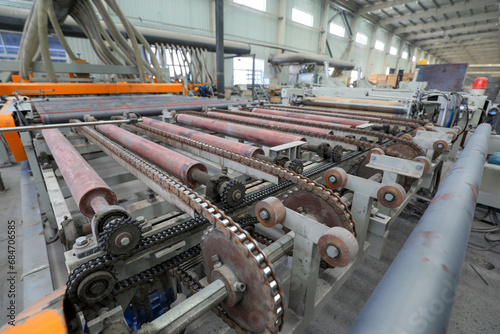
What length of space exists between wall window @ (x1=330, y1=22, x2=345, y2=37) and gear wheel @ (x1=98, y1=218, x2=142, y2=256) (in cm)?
2240

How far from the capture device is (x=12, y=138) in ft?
7.59

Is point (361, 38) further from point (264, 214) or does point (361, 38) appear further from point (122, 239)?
point (122, 239)

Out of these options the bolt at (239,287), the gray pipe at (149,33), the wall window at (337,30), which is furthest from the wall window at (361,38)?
the bolt at (239,287)

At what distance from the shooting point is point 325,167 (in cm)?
181

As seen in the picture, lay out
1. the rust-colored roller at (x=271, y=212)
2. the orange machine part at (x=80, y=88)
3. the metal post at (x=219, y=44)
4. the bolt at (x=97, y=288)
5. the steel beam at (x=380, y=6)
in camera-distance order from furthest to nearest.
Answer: the steel beam at (x=380, y=6)
the metal post at (x=219, y=44)
the orange machine part at (x=80, y=88)
the rust-colored roller at (x=271, y=212)
the bolt at (x=97, y=288)

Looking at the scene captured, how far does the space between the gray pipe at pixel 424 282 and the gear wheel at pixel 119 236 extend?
2.55ft

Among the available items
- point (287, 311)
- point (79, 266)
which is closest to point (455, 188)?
point (287, 311)

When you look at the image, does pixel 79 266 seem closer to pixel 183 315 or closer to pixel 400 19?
pixel 183 315

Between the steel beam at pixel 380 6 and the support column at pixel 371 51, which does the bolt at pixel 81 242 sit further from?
the support column at pixel 371 51

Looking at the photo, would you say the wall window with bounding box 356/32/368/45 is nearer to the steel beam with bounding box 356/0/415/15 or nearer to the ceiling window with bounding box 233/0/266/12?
the steel beam with bounding box 356/0/415/15

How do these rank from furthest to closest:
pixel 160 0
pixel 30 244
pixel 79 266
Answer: pixel 160 0, pixel 30 244, pixel 79 266

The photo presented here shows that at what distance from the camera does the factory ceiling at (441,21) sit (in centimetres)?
1753

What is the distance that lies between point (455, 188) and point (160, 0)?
14.0 metres

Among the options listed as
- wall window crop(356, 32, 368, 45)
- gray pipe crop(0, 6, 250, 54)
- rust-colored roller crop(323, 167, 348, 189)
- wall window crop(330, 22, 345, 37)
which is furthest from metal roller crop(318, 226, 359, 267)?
wall window crop(356, 32, 368, 45)
